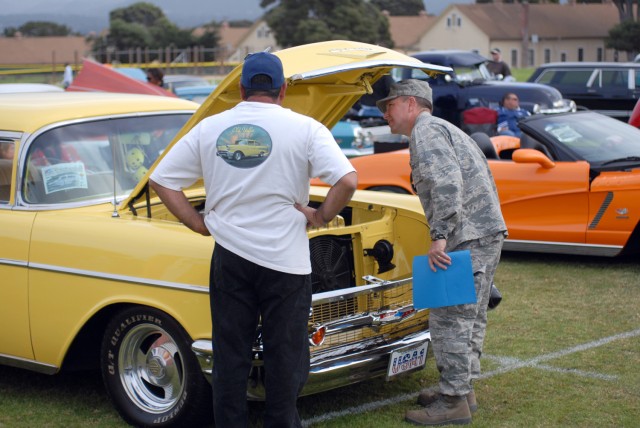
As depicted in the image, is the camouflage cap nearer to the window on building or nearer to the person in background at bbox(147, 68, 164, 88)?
the person in background at bbox(147, 68, 164, 88)

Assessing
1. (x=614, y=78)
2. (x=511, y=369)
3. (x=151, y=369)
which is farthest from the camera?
(x=614, y=78)

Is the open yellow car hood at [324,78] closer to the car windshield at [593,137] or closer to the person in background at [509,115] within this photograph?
the car windshield at [593,137]

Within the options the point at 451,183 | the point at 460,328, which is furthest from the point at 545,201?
the point at 451,183

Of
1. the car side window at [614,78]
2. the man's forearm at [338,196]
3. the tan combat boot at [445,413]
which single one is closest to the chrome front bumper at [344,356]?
the tan combat boot at [445,413]

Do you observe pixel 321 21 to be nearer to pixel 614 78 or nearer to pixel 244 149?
pixel 614 78

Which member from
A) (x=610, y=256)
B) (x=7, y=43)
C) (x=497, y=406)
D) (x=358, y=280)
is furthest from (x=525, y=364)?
(x=7, y=43)

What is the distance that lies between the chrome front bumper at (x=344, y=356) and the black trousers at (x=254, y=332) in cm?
34

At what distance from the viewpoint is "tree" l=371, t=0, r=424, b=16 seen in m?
138

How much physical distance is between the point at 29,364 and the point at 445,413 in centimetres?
221

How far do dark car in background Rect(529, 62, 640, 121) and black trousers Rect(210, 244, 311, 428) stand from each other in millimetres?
18295

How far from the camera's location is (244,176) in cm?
382

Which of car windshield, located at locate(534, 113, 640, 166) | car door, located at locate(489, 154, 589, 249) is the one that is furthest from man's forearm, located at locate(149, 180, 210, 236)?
car windshield, located at locate(534, 113, 640, 166)

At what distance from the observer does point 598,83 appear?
850 inches

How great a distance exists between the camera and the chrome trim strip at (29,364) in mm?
5086
